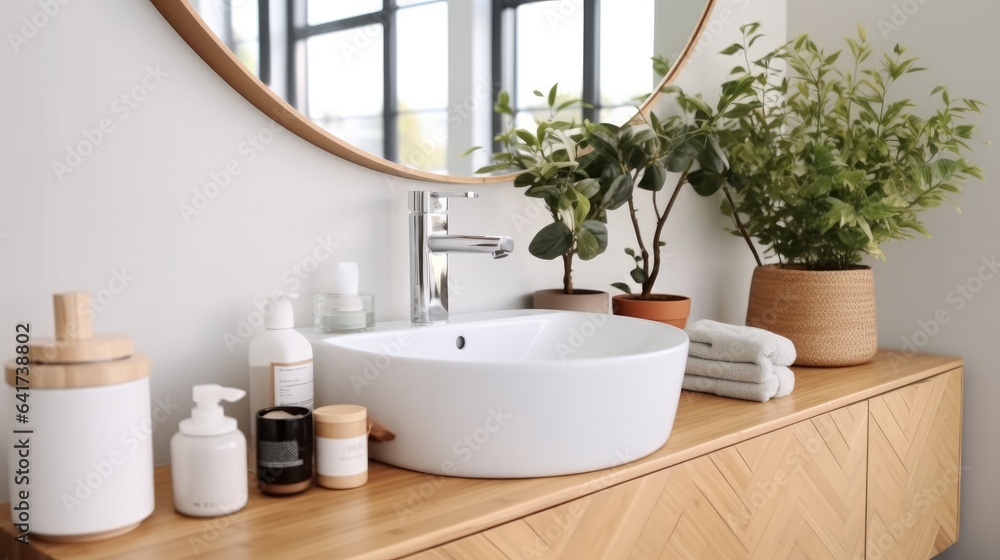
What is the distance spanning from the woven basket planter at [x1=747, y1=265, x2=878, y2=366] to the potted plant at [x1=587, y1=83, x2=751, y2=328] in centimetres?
23

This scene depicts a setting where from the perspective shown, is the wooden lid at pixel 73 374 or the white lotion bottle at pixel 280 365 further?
the white lotion bottle at pixel 280 365

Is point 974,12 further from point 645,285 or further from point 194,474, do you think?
point 194,474

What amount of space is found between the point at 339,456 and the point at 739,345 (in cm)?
67

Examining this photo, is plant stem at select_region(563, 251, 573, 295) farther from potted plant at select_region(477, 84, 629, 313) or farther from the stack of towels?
the stack of towels

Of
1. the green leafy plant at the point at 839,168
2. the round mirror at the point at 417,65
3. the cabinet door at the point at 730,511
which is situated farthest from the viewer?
the green leafy plant at the point at 839,168

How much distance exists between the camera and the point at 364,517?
736mm

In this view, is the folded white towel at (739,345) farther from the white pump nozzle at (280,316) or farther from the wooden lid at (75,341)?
the wooden lid at (75,341)

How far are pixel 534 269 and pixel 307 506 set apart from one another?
690 millimetres

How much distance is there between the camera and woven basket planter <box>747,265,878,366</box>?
57.7 inches

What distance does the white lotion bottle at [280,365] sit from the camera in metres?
0.87

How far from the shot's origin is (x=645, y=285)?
1426mm

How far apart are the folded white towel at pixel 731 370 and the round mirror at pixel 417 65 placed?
433 mm

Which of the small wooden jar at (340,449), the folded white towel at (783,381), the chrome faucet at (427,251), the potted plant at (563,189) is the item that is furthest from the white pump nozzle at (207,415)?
the folded white towel at (783,381)

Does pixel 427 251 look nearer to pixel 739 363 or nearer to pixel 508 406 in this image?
pixel 508 406
